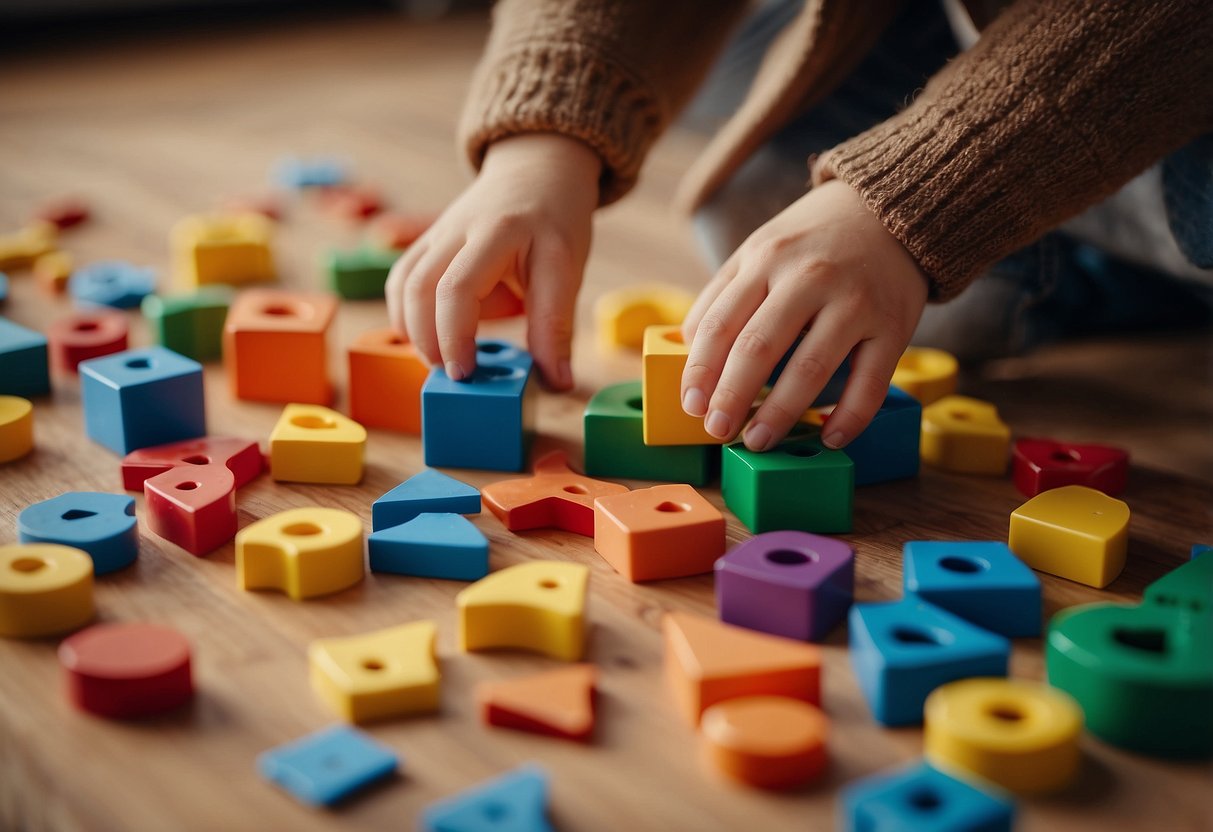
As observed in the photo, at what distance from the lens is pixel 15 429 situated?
101 cm

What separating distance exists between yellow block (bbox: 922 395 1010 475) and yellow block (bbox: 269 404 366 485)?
1.52ft

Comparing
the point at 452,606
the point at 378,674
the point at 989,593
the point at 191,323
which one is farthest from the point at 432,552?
the point at 191,323

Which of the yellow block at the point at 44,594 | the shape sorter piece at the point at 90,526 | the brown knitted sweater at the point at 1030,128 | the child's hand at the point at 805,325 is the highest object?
the brown knitted sweater at the point at 1030,128

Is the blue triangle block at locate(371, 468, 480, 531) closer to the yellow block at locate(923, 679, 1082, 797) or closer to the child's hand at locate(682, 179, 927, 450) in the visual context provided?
the child's hand at locate(682, 179, 927, 450)

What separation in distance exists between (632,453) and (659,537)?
0.53ft

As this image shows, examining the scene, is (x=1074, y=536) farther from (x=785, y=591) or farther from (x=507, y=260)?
(x=507, y=260)

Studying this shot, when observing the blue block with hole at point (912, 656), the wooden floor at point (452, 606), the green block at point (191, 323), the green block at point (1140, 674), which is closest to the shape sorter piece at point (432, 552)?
the wooden floor at point (452, 606)

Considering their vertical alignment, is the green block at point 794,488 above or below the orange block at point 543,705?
above

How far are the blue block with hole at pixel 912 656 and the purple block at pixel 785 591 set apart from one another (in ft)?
0.11

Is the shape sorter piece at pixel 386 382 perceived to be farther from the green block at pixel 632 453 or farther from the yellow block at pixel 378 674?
the yellow block at pixel 378 674

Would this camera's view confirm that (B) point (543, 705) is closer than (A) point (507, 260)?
Yes

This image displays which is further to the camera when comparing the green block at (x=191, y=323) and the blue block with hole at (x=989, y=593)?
the green block at (x=191, y=323)

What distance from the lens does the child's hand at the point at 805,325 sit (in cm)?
89

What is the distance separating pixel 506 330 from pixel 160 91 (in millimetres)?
1275
